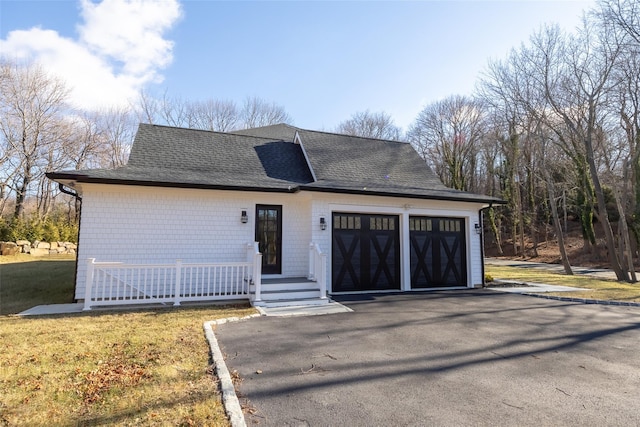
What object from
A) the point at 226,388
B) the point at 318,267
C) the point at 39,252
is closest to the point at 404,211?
Result: the point at 318,267

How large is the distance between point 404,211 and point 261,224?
4.50m

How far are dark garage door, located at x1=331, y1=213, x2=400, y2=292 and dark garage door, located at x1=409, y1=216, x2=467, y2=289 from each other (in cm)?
66

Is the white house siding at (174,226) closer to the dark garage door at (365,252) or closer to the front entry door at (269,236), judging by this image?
the front entry door at (269,236)

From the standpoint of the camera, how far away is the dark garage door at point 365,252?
31.7 feet

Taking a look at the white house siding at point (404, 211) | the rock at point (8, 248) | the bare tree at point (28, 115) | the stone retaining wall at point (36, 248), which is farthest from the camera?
the bare tree at point (28, 115)

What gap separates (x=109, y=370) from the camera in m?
3.81

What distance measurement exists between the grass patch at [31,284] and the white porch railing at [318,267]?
6.27 m

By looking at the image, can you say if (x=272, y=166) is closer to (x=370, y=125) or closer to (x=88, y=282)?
(x=88, y=282)

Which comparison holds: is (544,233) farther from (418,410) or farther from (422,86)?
(418,410)

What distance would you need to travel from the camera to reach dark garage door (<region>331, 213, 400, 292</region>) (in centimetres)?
966

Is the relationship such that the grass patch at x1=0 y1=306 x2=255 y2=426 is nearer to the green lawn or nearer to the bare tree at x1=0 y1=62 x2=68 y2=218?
the green lawn

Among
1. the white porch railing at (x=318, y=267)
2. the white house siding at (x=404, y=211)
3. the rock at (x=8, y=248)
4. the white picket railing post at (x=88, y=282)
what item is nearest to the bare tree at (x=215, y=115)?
the rock at (x=8, y=248)

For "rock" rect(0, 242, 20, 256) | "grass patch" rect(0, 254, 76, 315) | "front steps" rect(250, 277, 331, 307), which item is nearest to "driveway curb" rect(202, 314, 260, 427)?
"front steps" rect(250, 277, 331, 307)

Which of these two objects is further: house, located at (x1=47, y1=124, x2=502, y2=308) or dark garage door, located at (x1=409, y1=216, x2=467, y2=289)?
dark garage door, located at (x1=409, y1=216, x2=467, y2=289)
